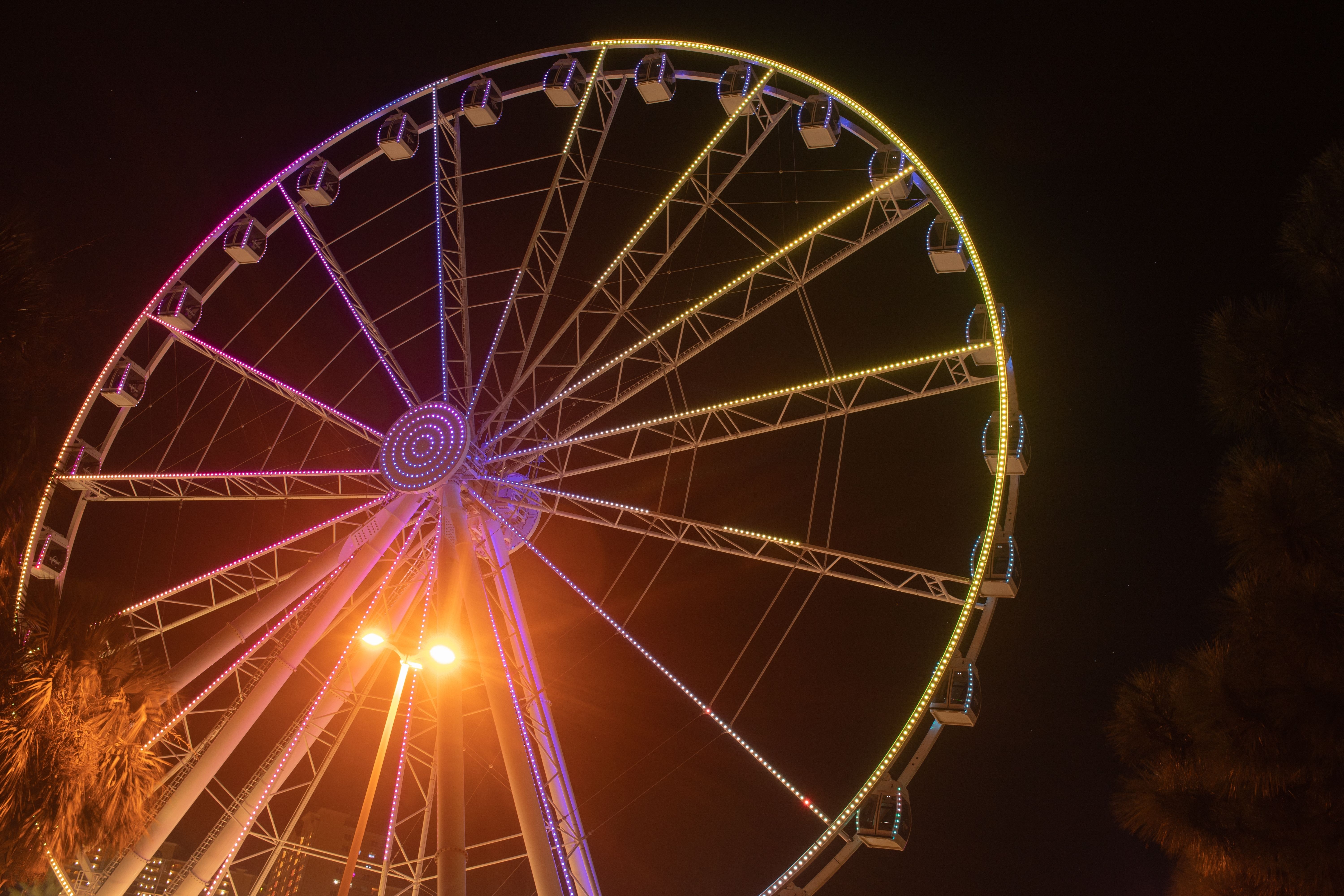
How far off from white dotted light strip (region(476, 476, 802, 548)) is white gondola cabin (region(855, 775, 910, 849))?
2.78m

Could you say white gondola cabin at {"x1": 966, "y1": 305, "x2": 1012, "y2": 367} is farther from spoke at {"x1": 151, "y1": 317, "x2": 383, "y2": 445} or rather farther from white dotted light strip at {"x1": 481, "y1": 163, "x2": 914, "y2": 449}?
spoke at {"x1": 151, "y1": 317, "x2": 383, "y2": 445}

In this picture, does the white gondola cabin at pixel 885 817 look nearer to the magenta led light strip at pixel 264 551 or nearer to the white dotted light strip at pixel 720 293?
the white dotted light strip at pixel 720 293

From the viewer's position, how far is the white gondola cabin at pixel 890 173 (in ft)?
41.7

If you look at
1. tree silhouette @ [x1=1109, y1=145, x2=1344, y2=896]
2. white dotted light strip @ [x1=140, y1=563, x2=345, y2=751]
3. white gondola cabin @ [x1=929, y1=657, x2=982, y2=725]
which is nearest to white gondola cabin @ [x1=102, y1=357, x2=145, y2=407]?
white dotted light strip @ [x1=140, y1=563, x2=345, y2=751]

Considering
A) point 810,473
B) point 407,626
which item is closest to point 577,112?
point 407,626

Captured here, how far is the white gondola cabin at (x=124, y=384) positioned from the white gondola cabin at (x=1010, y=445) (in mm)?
11686

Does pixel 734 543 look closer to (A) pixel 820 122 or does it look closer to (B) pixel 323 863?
(A) pixel 820 122

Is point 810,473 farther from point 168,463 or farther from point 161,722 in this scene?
point 161,722

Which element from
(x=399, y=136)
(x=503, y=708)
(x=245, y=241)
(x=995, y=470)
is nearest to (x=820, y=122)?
(x=995, y=470)

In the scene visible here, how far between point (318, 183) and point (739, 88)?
242 inches

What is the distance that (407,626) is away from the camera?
11.3 m

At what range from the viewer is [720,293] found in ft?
42.0

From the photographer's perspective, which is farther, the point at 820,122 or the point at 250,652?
the point at 820,122

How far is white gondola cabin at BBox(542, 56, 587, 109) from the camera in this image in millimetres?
14516
